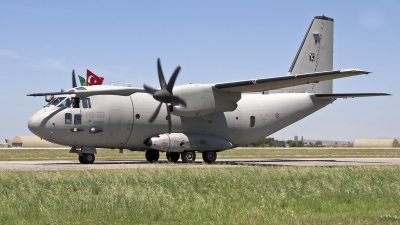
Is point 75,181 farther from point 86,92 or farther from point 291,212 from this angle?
point 86,92

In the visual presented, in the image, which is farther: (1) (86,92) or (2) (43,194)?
(1) (86,92)

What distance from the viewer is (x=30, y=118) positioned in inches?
1142

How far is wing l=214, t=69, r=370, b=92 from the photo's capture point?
90.2 ft

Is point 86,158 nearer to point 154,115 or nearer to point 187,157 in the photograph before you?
point 154,115

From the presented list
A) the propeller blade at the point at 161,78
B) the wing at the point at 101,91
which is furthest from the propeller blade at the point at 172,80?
the wing at the point at 101,91

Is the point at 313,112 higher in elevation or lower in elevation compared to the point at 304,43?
lower

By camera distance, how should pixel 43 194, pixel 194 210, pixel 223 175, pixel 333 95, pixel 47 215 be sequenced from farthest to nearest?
pixel 333 95
pixel 223 175
pixel 43 194
pixel 194 210
pixel 47 215

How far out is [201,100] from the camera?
1145 inches

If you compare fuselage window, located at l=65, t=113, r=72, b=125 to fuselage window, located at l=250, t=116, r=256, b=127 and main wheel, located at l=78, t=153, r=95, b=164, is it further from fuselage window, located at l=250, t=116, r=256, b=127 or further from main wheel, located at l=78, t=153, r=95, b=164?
fuselage window, located at l=250, t=116, r=256, b=127

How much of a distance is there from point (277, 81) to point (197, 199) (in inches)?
612

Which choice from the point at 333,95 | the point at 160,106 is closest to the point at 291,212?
the point at 160,106

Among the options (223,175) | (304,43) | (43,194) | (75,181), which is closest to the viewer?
(43,194)

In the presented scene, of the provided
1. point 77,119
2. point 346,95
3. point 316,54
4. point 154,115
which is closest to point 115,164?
point 77,119

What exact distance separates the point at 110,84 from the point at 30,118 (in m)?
5.19
